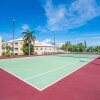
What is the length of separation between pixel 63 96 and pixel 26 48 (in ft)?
176

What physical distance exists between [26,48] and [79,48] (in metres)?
50.8

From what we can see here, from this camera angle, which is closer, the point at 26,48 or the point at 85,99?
the point at 85,99

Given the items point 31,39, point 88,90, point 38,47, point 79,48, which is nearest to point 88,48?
point 79,48

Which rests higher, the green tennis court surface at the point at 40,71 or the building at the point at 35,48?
the building at the point at 35,48

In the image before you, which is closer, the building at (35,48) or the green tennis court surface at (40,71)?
the green tennis court surface at (40,71)

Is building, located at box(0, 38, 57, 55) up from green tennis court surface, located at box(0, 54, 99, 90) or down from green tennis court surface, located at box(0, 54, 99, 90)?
up

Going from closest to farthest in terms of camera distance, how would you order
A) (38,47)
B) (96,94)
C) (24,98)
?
(24,98) → (96,94) → (38,47)

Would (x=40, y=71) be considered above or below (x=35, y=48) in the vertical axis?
below

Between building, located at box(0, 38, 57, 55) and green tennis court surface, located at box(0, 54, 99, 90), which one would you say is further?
building, located at box(0, 38, 57, 55)

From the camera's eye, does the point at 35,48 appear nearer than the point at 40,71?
No

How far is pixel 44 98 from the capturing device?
6340mm

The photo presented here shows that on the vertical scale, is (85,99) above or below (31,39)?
below

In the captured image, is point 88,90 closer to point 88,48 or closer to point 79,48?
point 79,48

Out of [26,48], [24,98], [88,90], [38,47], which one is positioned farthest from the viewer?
[38,47]
